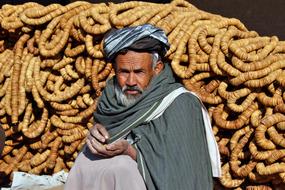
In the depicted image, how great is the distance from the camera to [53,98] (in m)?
4.14

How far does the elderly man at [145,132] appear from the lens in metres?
2.86

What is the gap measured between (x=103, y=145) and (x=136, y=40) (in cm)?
56

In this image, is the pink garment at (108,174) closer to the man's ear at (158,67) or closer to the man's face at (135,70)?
the man's face at (135,70)

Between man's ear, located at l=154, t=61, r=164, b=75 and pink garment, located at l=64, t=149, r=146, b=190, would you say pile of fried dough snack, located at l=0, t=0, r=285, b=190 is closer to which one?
man's ear, located at l=154, t=61, r=164, b=75

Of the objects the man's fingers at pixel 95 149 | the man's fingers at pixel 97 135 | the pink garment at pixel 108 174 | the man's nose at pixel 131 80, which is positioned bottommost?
the pink garment at pixel 108 174

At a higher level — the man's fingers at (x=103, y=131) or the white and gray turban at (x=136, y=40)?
the white and gray turban at (x=136, y=40)

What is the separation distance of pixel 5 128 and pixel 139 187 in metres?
1.93

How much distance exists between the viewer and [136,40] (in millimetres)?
3037

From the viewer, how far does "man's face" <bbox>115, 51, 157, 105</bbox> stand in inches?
122

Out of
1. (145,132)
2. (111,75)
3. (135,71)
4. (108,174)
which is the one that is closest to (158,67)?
(135,71)

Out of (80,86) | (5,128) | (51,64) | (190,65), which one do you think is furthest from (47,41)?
(190,65)

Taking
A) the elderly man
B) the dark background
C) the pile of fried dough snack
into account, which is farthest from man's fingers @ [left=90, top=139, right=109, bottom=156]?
the dark background

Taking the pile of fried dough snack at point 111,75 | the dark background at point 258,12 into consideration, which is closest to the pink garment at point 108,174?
the pile of fried dough snack at point 111,75

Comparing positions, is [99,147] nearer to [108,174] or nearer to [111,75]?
[108,174]
